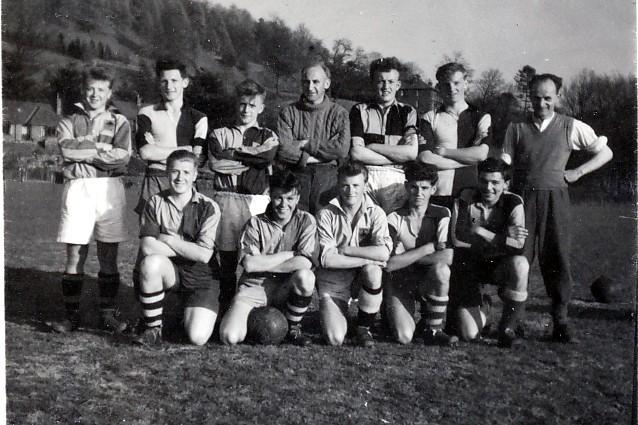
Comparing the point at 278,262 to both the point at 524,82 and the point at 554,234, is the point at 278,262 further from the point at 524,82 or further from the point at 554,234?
the point at 524,82

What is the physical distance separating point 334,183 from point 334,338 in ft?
4.26

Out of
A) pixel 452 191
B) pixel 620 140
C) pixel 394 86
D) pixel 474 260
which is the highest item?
pixel 394 86

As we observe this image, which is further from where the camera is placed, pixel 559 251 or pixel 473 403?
pixel 559 251

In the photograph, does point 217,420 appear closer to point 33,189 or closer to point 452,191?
point 452,191

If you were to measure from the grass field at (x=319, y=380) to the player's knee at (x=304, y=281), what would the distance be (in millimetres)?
435

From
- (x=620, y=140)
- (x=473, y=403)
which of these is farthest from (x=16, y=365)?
(x=620, y=140)

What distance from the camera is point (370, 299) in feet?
14.6

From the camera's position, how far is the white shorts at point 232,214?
465cm

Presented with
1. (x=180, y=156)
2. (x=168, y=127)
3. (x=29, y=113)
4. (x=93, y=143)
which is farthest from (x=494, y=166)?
(x=29, y=113)

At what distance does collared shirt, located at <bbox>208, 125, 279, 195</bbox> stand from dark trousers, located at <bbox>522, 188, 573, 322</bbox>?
2157 mm

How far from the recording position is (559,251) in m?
4.60

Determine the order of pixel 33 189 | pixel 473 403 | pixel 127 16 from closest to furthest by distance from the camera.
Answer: pixel 473 403 < pixel 127 16 < pixel 33 189

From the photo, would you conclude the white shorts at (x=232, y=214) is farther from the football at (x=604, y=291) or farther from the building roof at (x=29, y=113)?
the football at (x=604, y=291)

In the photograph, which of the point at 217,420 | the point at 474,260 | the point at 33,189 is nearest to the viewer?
the point at 217,420
